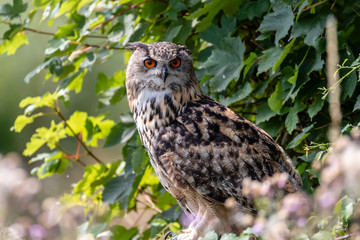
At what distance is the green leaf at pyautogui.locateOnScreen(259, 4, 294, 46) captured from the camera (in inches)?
113

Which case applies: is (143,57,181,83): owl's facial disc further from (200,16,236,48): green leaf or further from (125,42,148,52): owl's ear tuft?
(200,16,236,48): green leaf

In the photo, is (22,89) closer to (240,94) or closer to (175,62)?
(175,62)

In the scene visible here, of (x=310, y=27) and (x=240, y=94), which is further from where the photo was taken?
(x=240, y=94)

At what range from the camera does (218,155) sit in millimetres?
2809

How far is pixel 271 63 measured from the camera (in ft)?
9.71

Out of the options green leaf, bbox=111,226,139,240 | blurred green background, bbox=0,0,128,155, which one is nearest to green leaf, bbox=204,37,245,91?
green leaf, bbox=111,226,139,240

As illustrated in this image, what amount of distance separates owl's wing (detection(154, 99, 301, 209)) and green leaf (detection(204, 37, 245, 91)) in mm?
277

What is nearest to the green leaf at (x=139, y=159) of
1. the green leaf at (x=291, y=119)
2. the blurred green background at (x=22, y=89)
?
the green leaf at (x=291, y=119)

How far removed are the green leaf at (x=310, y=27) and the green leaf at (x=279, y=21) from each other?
49 mm

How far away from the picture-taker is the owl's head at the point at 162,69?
3.17 m

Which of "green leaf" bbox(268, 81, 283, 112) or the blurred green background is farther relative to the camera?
the blurred green background

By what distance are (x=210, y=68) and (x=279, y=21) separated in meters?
0.47

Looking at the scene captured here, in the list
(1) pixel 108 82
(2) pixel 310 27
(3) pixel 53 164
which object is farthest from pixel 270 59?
(3) pixel 53 164

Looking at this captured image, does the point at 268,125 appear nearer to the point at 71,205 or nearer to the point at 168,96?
the point at 168,96
